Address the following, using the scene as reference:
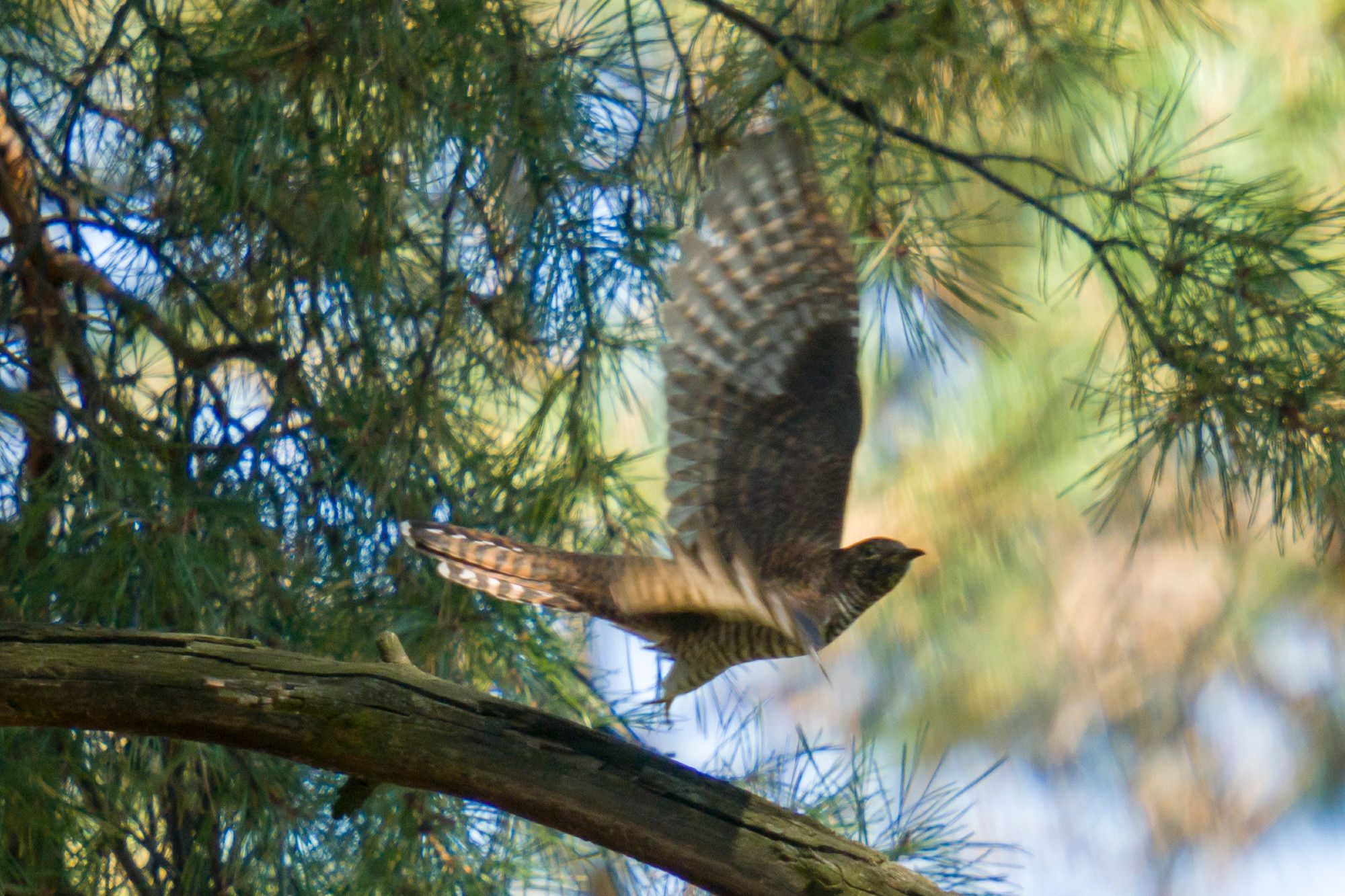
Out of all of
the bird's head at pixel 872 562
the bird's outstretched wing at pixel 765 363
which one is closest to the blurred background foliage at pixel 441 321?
the bird's outstretched wing at pixel 765 363

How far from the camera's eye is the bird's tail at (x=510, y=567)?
122cm

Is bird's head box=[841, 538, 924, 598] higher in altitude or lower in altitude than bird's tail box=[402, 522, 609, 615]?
higher

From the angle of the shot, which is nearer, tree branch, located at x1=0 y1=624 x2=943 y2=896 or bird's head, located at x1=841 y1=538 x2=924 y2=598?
tree branch, located at x1=0 y1=624 x2=943 y2=896

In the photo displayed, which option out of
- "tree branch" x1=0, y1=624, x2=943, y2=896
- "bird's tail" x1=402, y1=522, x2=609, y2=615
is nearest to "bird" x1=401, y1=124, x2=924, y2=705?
"bird's tail" x1=402, y1=522, x2=609, y2=615

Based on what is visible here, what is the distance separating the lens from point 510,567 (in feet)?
4.06

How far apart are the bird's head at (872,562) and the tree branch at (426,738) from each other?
0.34 metres

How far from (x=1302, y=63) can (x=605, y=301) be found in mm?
1614

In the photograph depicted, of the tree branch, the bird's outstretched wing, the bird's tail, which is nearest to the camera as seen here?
the tree branch

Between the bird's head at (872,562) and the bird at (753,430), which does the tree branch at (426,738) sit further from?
the bird's head at (872,562)

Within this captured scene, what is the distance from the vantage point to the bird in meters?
1.25

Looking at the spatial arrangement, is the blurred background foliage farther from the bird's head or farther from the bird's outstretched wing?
the bird's head

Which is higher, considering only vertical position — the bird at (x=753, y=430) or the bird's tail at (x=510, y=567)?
the bird at (x=753, y=430)

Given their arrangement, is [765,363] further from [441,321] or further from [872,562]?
[441,321]

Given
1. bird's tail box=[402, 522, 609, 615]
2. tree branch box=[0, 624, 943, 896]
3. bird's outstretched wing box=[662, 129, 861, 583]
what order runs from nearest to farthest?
tree branch box=[0, 624, 943, 896] < bird's tail box=[402, 522, 609, 615] < bird's outstretched wing box=[662, 129, 861, 583]
